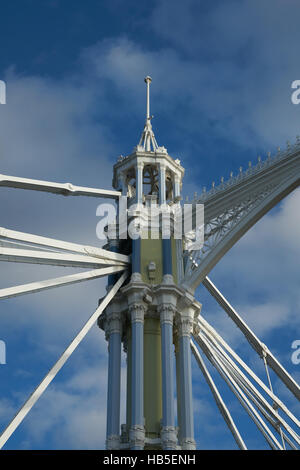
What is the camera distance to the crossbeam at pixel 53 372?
21206mm

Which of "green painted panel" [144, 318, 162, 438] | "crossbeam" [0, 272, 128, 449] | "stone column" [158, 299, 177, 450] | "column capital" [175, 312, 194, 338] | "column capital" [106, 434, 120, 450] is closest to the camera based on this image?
"crossbeam" [0, 272, 128, 449]

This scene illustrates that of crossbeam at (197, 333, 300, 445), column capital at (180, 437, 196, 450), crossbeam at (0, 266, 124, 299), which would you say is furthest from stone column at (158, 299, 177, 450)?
crossbeam at (197, 333, 300, 445)

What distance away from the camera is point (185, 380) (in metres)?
25.2

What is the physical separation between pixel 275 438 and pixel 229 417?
2.02 meters

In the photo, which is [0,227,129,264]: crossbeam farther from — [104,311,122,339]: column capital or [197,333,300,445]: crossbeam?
[197,333,300,445]: crossbeam

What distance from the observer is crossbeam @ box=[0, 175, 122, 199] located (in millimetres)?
25516


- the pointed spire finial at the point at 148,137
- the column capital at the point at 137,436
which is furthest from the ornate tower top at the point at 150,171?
the column capital at the point at 137,436

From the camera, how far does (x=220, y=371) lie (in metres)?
28.5

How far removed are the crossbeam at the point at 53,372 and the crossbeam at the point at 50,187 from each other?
326 cm

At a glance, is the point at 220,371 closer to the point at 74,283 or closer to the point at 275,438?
the point at 275,438

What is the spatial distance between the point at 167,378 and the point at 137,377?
900mm

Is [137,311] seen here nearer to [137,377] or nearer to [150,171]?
[137,377]

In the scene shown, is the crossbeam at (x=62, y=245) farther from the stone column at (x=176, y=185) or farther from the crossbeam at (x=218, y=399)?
the crossbeam at (x=218, y=399)

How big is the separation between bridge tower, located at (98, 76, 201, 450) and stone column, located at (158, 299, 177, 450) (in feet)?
0.09
